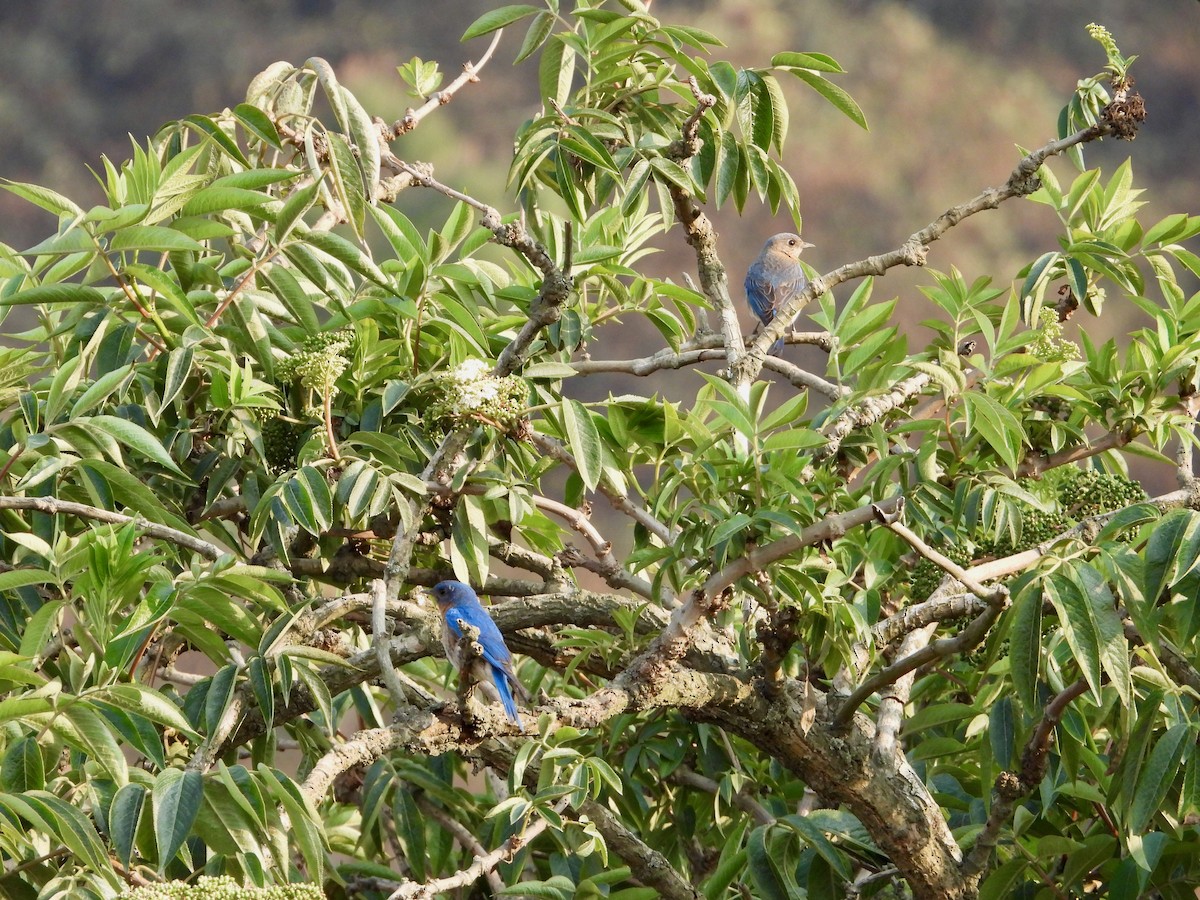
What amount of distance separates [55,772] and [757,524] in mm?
1103

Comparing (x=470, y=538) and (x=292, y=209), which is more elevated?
(x=292, y=209)

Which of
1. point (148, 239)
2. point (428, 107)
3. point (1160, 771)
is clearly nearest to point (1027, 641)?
point (1160, 771)

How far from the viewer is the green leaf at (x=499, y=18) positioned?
6.92 ft

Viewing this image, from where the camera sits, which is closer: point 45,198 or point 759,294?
point 45,198

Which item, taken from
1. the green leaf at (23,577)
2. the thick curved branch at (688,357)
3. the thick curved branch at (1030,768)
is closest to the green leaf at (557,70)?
the thick curved branch at (688,357)

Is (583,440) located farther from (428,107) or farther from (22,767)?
(428,107)

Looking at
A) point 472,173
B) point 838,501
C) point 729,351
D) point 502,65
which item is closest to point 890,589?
point 838,501

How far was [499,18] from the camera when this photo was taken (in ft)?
6.97

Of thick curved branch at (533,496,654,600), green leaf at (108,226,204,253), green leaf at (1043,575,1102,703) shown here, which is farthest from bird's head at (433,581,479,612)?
green leaf at (1043,575,1102,703)

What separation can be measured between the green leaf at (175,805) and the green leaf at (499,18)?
4.06 feet

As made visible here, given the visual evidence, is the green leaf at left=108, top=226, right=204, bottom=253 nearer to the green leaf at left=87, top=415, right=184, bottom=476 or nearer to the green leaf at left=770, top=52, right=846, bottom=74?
the green leaf at left=87, top=415, right=184, bottom=476

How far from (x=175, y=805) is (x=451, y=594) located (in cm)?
80

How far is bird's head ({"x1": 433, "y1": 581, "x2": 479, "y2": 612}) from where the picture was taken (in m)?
2.09

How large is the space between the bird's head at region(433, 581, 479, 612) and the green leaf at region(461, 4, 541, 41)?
2.93 feet
